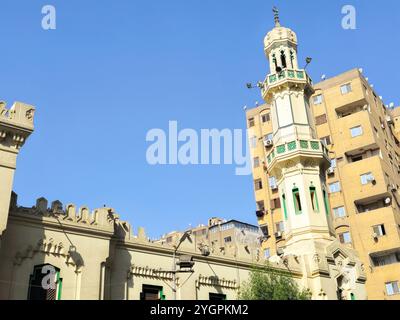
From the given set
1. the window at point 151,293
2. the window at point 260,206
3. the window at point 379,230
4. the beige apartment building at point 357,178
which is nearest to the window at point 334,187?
the beige apartment building at point 357,178

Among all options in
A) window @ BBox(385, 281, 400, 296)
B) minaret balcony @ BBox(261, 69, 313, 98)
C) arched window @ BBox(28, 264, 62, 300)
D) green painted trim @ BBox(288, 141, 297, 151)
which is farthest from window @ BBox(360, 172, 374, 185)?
arched window @ BBox(28, 264, 62, 300)

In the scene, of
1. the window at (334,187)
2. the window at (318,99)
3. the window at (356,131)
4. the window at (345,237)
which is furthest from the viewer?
the window at (318,99)

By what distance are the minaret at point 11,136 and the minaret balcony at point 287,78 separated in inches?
671

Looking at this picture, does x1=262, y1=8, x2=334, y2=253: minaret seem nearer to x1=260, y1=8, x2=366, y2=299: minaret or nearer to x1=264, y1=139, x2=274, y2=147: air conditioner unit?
x1=260, y1=8, x2=366, y2=299: minaret

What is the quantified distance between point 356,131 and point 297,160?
2277 cm

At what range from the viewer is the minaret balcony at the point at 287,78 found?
31.3 m

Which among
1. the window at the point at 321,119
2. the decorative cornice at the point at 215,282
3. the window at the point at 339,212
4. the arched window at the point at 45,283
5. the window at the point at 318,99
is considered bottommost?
the arched window at the point at 45,283

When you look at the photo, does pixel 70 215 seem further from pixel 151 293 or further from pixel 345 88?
pixel 345 88

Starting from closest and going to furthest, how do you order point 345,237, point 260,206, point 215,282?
1. point 215,282
2. point 345,237
3. point 260,206

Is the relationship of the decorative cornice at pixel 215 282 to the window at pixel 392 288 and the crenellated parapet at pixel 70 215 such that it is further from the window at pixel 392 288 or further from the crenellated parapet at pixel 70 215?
the window at pixel 392 288

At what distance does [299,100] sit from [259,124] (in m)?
26.0

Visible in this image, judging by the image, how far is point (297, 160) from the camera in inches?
1141

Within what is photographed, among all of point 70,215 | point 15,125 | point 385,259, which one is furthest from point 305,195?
point 385,259

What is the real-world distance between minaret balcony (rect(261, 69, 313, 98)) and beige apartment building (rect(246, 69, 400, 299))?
48.1ft
